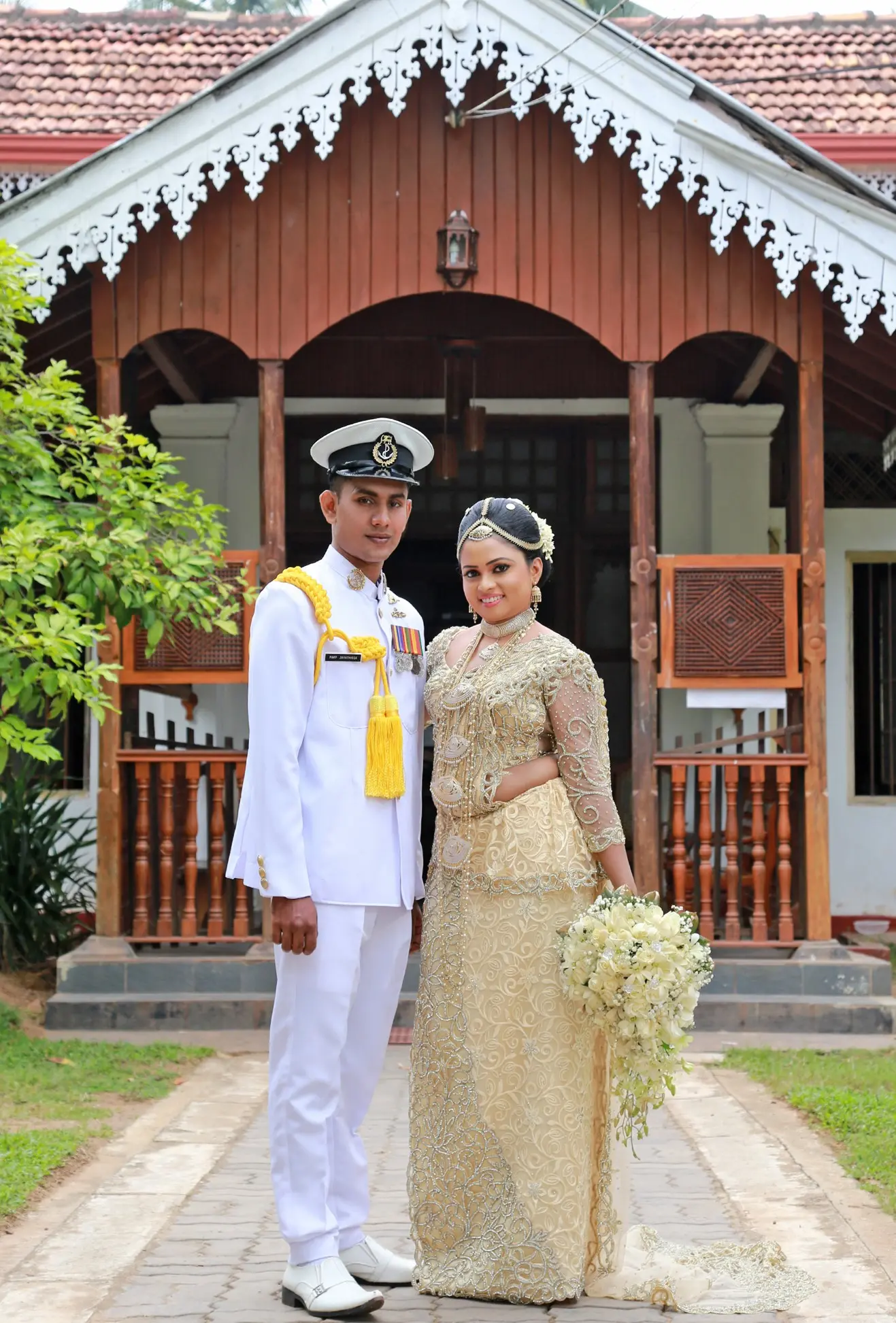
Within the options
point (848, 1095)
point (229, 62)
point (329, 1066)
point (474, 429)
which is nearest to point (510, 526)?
point (329, 1066)

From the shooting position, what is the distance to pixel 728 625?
7898 mm

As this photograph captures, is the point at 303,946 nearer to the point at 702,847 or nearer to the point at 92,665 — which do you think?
the point at 92,665

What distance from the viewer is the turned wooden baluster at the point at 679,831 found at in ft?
26.0

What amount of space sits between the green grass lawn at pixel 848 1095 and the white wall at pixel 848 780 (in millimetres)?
3621

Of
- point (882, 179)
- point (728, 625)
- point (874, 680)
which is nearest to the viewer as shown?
point (728, 625)

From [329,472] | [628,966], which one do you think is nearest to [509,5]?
[329,472]

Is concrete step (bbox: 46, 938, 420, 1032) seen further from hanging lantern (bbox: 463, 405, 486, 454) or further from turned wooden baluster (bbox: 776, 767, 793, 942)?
hanging lantern (bbox: 463, 405, 486, 454)

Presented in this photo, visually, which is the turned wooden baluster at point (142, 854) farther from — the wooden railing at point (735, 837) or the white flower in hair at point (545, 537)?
the white flower in hair at point (545, 537)

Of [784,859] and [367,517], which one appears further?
[784,859]

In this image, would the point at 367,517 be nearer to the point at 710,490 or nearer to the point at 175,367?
the point at 175,367

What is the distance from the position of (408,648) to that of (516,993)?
91 centimetres

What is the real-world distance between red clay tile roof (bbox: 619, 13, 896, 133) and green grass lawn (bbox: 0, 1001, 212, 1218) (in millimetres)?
5997

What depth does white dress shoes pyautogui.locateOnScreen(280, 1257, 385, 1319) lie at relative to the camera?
3.71 m

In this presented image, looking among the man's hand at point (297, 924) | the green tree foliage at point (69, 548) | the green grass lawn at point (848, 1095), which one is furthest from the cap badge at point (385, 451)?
the green grass lawn at point (848, 1095)
